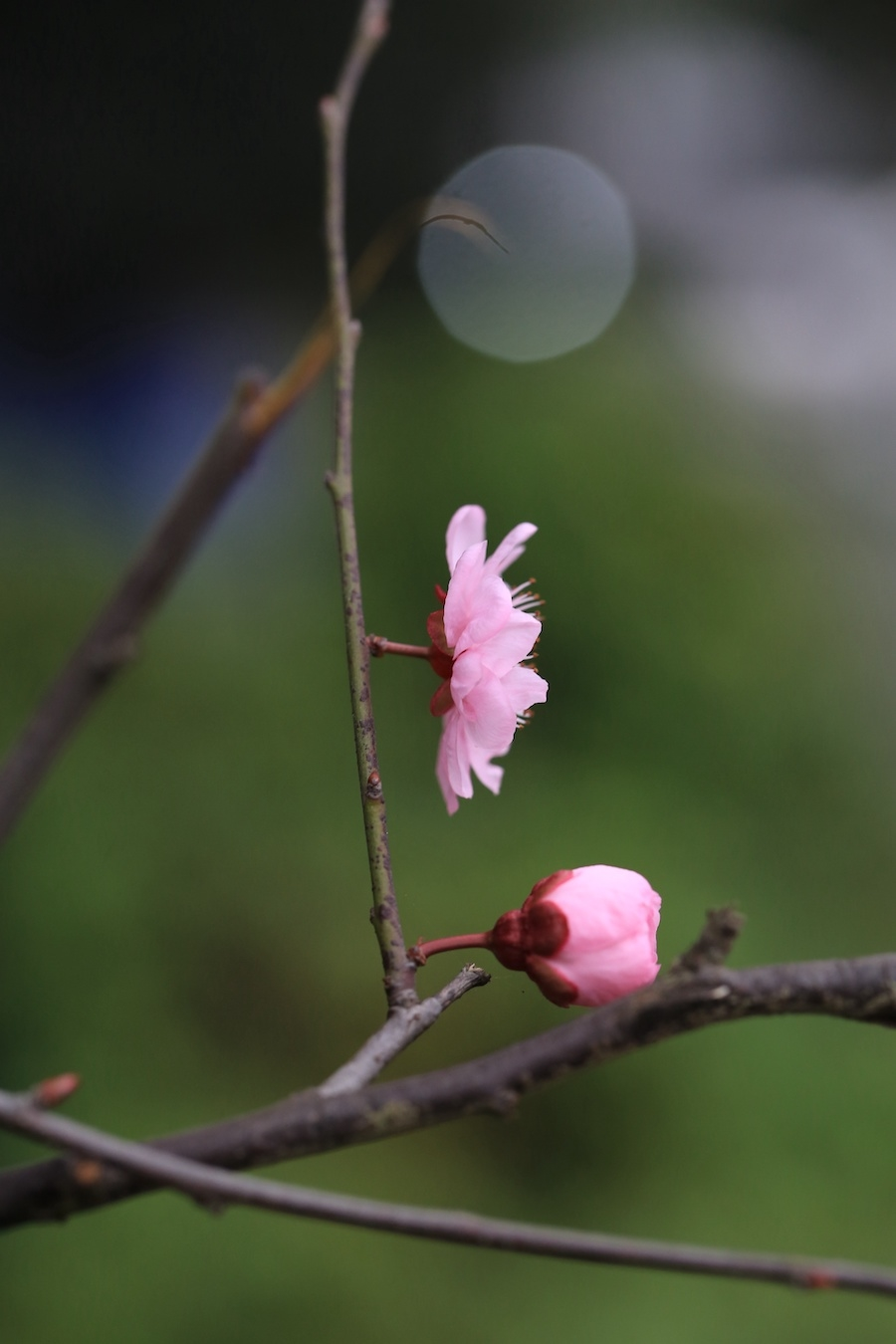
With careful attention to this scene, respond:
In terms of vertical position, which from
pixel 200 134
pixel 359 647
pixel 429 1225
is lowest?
pixel 429 1225

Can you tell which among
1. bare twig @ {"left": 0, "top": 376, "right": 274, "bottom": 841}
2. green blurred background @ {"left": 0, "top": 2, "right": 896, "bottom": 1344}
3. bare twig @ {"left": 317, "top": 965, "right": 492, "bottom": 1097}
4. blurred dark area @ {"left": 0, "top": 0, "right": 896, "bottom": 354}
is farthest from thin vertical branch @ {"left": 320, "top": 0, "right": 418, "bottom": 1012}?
blurred dark area @ {"left": 0, "top": 0, "right": 896, "bottom": 354}

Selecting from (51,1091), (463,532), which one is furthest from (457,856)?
(51,1091)

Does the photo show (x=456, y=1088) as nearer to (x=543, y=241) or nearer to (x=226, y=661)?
(x=543, y=241)

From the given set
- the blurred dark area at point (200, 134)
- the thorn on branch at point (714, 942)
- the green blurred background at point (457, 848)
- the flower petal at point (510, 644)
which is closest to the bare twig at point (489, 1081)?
the thorn on branch at point (714, 942)

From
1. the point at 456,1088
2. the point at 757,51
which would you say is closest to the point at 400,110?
the point at 757,51

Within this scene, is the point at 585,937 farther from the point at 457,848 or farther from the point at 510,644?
the point at 457,848

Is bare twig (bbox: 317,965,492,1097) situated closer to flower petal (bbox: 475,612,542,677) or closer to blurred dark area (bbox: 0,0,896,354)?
flower petal (bbox: 475,612,542,677)
